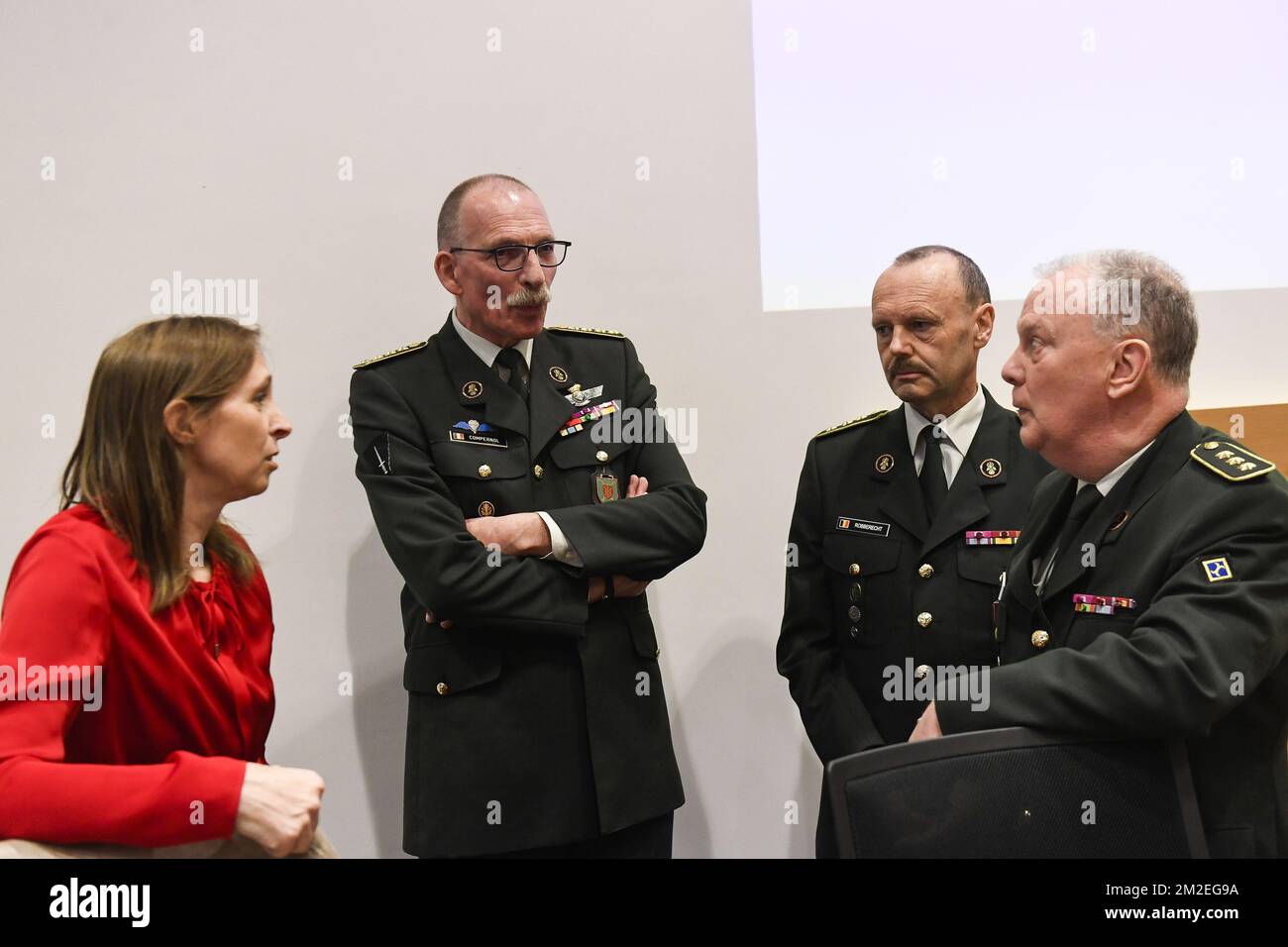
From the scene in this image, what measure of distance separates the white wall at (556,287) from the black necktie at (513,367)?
0.68m

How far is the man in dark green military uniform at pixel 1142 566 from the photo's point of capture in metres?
1.69

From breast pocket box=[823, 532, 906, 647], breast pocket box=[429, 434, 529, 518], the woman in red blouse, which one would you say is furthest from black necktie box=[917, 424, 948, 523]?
the woman in red blouse

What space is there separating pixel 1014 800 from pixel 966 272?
4.69 ft

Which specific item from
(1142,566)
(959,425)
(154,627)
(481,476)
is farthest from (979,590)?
(154,627)

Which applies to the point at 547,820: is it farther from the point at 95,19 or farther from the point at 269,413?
the point at 95,19

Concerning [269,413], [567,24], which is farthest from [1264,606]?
[567,24]

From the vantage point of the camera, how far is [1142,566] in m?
1.86

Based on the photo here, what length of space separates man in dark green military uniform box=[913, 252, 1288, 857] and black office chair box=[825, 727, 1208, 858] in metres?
0.06

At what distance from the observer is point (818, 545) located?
2732 mm

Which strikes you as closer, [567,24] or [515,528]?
[515,528]

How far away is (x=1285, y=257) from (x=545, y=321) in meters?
2.11

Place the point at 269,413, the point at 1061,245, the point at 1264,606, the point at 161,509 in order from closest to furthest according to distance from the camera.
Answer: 1. the point at 1264,606
2. the point at 161,509
3. the point at 269,413
4. the point at 1061,245

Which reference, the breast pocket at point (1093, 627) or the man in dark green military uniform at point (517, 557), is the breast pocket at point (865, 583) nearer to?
the man in dark green military uniform at point (517, 557)

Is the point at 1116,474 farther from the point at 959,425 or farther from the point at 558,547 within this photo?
the point at 558,547
